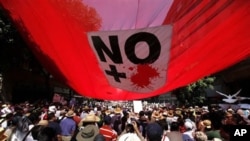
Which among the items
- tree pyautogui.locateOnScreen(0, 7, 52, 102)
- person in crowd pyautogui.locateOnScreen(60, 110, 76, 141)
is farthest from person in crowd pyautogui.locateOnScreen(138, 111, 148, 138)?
tree pyautogui.locateOnScreen(0, 7, 52, 102)

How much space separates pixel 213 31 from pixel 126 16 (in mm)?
1194

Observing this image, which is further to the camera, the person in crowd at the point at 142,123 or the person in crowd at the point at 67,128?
the person in crowd at the point at 142,123

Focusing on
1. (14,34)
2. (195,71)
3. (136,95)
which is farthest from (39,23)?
(14,34)

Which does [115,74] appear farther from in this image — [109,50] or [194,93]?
[194,93]

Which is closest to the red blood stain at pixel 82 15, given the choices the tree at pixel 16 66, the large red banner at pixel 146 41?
the large red banner at pixel 146 41

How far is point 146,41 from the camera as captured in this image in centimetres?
579

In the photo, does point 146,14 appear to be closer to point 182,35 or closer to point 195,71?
point 182,35

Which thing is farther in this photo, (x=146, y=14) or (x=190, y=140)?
(x=190, y=140)

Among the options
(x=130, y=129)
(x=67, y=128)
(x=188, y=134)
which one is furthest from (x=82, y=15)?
(x=67, y=128)

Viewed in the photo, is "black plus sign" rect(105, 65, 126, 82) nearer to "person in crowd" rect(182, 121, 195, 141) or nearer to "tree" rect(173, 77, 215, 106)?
"person in crowd" rect(182, 121, 195, 141)

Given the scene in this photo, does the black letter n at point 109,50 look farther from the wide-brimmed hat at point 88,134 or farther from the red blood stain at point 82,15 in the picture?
the wide-brimmed hat at point 88,134

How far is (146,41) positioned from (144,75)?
461 millimetres

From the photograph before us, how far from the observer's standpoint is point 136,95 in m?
5.92

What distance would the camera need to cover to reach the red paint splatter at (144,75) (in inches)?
229
